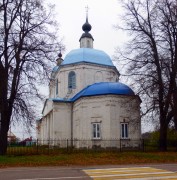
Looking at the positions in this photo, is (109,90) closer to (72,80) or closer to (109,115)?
(109,115)

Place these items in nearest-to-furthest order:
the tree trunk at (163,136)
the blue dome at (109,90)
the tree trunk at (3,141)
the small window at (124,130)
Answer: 1. the tree trunk at (3,141)
2. the tree trunk at (163,136)
3. the small window at (124,130)
4. the blue dome at (109,90)

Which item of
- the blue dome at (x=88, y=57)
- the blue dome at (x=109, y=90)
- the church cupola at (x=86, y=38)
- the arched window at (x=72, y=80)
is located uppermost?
the church cupola at (x=86, y=38)

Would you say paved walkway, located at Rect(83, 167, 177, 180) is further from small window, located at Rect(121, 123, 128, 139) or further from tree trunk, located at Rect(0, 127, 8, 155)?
small window, located at Rect(121, 123, 128, 139)

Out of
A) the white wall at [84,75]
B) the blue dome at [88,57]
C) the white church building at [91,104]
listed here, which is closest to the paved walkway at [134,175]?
the white church building at [91,104]

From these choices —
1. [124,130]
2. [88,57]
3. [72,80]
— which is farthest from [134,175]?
[88,57]

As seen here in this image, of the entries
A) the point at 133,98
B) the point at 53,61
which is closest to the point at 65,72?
the point at 133,98

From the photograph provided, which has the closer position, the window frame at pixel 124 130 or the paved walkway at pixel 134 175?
the paved walkway at pixel 134 175

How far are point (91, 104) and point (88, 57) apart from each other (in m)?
8.24

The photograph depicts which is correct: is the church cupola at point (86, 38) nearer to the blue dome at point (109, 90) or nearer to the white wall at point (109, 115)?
the blue dome at point (109, 90)

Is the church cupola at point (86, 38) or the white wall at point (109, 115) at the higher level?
the church cupola at point (86, 38)

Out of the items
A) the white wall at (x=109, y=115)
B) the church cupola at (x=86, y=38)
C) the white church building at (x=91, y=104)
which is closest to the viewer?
the white wall at (x=109, y=115)

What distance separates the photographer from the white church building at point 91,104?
26.8 meters

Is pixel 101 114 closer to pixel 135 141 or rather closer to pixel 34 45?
pixel 135 141

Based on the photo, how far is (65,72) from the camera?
34406mm
